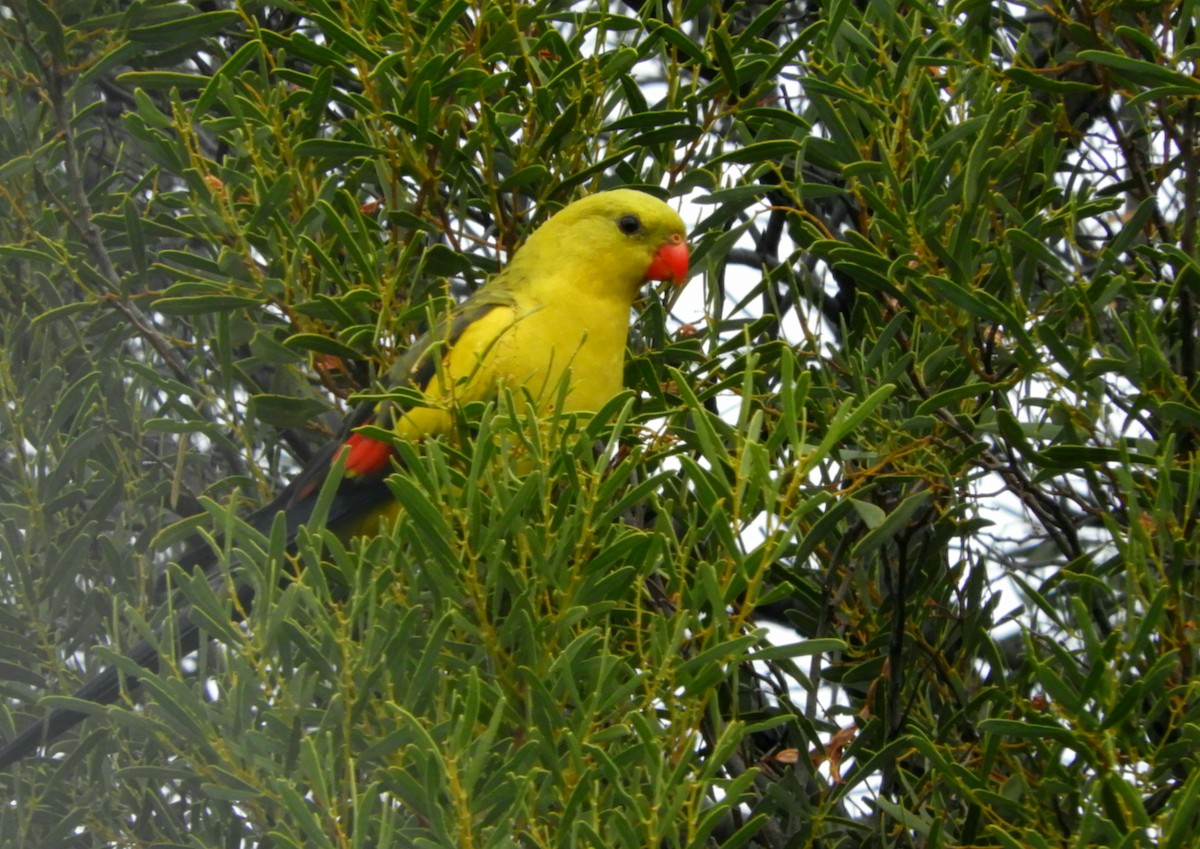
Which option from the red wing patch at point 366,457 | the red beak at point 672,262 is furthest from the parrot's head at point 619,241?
the red wing patch at point 366,457

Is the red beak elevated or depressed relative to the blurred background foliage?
elevated

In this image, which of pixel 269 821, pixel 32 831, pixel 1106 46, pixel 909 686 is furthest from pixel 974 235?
pixel 32 831

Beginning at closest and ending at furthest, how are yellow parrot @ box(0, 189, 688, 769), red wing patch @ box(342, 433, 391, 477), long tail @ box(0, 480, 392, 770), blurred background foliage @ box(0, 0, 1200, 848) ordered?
blurred background foliage @ box(0, 0, 1200, 848) < long tail @ box(0, 480, 392, 770) < yellow parrot @ box(0, 189, 688, 769) < red wing patch @ box(342, 433, 391, 477)

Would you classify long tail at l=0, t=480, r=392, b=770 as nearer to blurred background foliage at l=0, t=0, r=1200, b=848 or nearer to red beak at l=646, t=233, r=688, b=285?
blurred background foliage at l=0, t=0, r=1200, b=848

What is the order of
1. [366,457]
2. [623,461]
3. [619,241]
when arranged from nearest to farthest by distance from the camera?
[623,461], [366,457], [619,241]

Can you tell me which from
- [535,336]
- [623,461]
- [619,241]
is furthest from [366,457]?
[623,461]

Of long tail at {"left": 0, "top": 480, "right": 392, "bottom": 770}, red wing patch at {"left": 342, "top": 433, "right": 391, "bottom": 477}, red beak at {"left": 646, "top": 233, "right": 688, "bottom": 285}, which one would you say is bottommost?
long tail at {"left": 0, "top": 480, "right": 392, "bottom": 770}

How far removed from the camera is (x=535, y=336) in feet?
8.68

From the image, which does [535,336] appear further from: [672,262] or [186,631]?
[186,631]

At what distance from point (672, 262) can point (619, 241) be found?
13 centimetres

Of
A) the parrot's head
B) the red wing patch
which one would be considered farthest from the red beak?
the red wing patch

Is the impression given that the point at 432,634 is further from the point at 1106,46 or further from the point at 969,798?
the point at 1106,46

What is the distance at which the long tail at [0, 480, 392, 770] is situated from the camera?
2.28 metres

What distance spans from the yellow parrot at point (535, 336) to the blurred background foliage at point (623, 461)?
0.08 m
